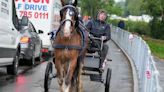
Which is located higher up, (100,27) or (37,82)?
(100,27)

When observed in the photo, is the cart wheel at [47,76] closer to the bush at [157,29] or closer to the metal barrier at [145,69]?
the metal barrier at [145,69]

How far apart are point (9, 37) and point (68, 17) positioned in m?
5.11

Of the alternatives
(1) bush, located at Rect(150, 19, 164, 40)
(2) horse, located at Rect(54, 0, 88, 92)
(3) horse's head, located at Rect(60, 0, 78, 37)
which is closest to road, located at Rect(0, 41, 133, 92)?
(2) horse, located at Rect(54, 0, 88, 92)

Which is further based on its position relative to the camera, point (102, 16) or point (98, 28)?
point (98, 28)

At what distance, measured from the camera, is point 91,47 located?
43.1ft

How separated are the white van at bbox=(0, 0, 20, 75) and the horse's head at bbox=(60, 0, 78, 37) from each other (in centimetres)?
377

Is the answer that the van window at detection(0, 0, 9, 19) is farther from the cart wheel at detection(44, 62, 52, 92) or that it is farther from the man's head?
the man's head

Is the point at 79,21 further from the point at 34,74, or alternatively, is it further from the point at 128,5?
the point at 128,5

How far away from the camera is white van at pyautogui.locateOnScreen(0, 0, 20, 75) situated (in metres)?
14.2

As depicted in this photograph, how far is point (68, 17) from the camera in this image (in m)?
10.3

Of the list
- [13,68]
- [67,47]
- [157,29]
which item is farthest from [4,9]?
[157,29]

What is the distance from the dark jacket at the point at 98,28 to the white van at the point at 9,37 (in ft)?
7.62

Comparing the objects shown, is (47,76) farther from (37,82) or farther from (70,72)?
(37,82)

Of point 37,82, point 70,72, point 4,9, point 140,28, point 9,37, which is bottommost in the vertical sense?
point 37,82
